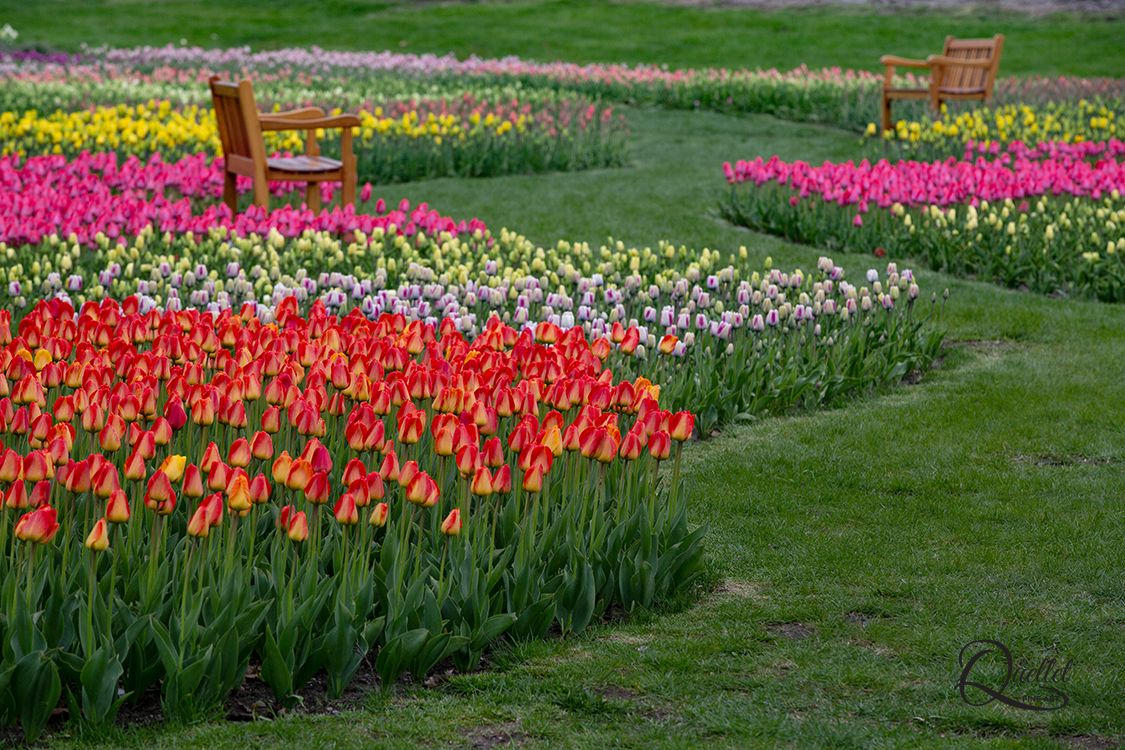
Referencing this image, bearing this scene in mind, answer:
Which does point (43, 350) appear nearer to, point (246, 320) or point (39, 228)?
point (246, 320)

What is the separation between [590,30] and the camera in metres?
32.1

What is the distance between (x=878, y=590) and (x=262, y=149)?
729 centimetres

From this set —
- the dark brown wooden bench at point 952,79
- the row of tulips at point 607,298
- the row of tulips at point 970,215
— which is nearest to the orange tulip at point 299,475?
the row of tulips at point 607,298

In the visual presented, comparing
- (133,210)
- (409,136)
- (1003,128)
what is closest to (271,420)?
(133,210)

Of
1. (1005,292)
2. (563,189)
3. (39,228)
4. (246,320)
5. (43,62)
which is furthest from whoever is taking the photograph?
(43,62)

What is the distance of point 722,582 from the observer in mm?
5270

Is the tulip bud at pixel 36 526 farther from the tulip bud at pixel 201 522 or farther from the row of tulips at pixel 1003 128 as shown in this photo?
the row of tulips at pixel 1003 128

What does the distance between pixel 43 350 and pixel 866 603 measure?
290cm

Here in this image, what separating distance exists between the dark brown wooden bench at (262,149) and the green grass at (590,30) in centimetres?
1611

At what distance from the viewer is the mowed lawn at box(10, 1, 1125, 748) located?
4.01 metres

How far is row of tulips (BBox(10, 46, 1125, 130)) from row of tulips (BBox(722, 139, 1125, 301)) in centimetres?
622

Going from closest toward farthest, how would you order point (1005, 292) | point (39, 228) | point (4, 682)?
point (4, 682) → point (39, 228) → point (1005, 292)

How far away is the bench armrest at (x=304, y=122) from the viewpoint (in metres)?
11.3

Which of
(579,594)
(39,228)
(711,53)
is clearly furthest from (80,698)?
(711,53)
